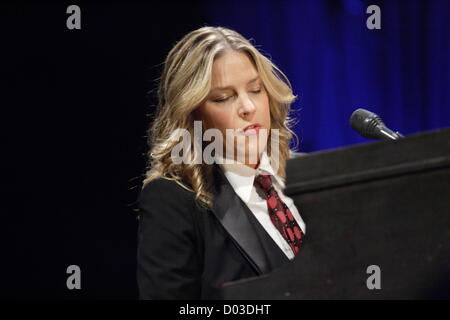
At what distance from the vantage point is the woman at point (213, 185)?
124 centimetres

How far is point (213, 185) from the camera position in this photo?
1.35 m

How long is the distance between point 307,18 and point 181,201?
6.31 feet

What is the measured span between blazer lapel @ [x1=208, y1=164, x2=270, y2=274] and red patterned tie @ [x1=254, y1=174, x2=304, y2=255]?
8cm

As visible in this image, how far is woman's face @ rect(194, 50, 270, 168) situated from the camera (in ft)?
4.52

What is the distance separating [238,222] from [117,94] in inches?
69.9

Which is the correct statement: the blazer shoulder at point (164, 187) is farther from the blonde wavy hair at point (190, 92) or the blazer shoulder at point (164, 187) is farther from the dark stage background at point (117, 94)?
the dark stage background at point (117, 94)

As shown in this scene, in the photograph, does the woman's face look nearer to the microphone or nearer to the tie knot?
the tie knot

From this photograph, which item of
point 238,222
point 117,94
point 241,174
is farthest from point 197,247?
point 117,94

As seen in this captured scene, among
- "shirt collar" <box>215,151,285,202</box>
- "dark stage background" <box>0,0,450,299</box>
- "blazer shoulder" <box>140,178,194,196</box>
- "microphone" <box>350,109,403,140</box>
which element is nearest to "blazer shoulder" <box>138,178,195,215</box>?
"blazer shoulder" <box>140,178,194,196</box>

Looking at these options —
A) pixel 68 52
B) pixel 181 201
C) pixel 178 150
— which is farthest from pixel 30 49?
pixel 181 201

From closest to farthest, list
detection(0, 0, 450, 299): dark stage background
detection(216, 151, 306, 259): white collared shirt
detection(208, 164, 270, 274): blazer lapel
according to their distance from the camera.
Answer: detection(208, 164, 270, 274): blazer lapel, detection(216, 151, 306, 259): white collared shirt, detection(0, 0, 450, 299): dark stage background

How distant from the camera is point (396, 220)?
0.93 meters

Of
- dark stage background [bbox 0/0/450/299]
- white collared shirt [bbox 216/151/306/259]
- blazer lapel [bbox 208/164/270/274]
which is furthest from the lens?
dark stage background [bbox 0/0/450/299]

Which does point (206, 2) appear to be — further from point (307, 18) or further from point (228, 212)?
point (228, 212)
